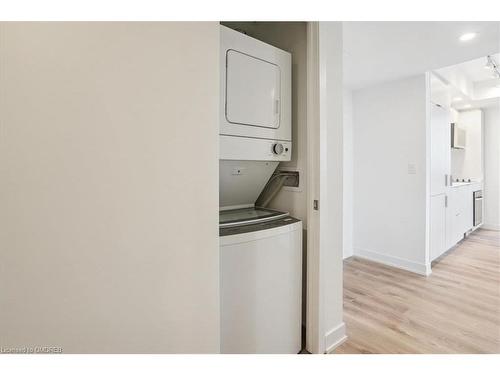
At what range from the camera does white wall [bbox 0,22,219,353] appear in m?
0.70

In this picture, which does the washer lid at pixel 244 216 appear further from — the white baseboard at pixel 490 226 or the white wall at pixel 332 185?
the white baseboard at pixel 490 226

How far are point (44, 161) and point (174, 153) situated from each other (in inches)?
14.3

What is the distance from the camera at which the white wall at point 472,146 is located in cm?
474

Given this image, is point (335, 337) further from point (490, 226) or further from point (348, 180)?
point (490, 226)

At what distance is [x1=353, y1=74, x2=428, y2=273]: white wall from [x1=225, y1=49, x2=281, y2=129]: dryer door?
87.0 inches

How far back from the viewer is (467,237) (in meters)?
4.34

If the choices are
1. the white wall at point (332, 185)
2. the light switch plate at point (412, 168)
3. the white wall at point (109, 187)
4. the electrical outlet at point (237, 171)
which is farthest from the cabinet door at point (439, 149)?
the white wall at point (109, 187)

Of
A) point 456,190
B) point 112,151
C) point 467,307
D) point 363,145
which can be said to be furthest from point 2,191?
point 456,190

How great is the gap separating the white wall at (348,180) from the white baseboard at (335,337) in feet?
5.92

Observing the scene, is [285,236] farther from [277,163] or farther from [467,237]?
[467,237]

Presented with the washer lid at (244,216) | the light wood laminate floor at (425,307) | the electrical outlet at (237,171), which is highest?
the electrical outlet at (237,171)

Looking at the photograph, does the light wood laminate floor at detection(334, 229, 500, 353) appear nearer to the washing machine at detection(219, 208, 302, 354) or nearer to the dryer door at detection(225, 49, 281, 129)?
the washing machine at detection(219, 208, 302, 354)

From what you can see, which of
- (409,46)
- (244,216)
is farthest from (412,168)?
(244,216)

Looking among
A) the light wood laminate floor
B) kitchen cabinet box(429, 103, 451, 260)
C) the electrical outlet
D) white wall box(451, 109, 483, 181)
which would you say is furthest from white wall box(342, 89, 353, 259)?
white wall box(451, 109, 483, 181)
